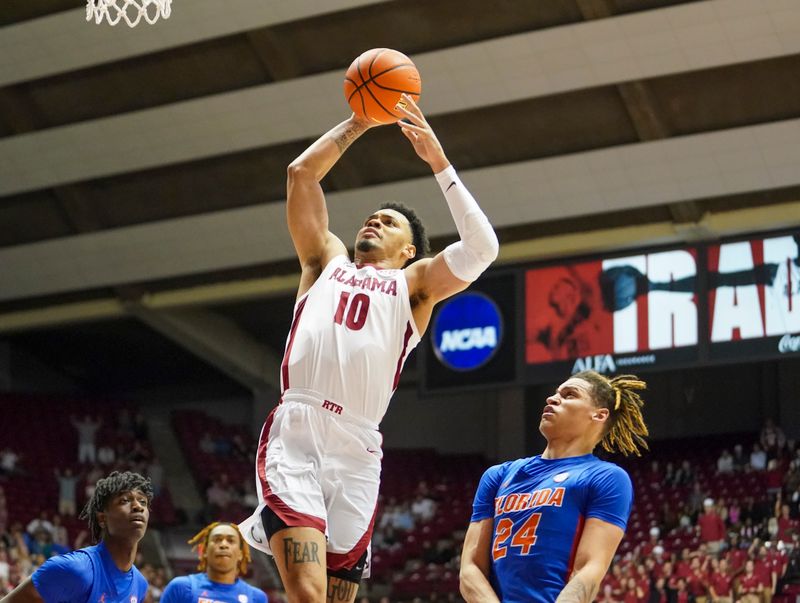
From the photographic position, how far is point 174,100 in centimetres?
2302

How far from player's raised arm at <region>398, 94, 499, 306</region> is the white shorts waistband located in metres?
0.63

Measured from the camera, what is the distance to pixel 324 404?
5285mm

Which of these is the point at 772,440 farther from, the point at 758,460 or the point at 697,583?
the point at 697,583

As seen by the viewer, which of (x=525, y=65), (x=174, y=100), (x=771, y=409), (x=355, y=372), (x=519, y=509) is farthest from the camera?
(x=771, y=409)

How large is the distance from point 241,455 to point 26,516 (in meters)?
5.76

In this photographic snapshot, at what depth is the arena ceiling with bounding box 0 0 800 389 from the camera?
19.5m

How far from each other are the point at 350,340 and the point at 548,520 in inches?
41.5

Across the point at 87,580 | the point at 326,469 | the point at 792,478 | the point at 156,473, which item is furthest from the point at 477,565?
the point at 156,473

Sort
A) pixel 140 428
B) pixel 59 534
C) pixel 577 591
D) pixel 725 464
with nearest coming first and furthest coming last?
pixel 577 591
pixel 59 534
pixel 725 464
pixel 140 428

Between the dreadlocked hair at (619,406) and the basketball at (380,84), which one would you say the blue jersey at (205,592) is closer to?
the dreadlocked hair at (619,406)

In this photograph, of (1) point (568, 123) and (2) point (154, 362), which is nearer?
(1) point (568, 123)

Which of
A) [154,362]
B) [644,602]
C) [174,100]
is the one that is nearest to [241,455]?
[154,362]

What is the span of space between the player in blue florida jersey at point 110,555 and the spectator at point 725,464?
648 inches

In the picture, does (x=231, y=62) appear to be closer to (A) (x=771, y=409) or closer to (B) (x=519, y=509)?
(A) (x=771, y=409)
